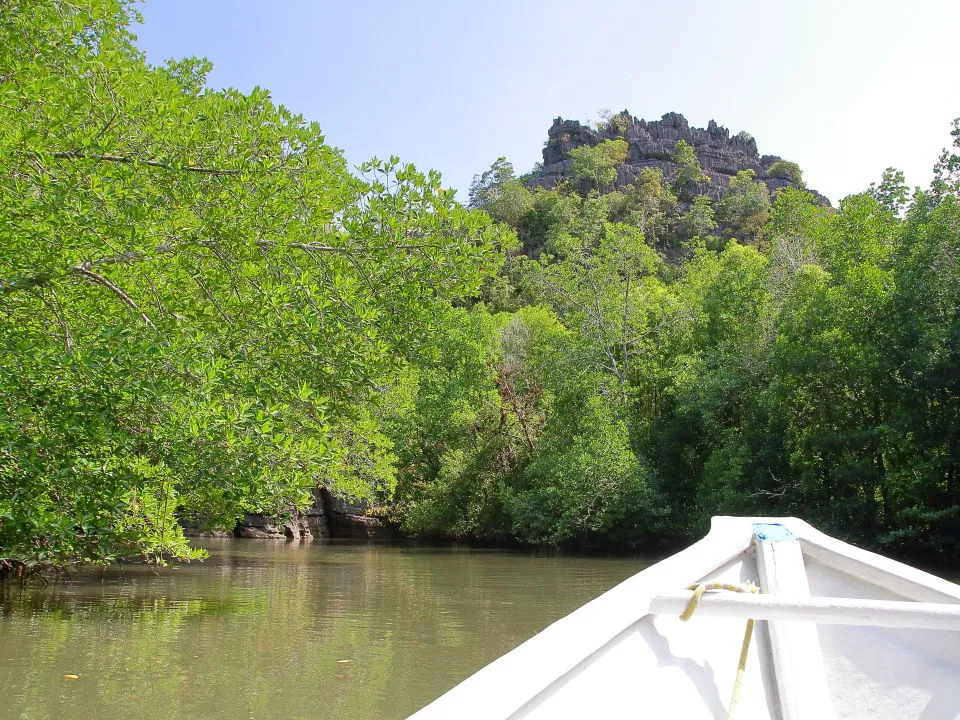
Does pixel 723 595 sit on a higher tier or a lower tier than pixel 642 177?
lower

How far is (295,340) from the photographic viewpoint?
327 inches

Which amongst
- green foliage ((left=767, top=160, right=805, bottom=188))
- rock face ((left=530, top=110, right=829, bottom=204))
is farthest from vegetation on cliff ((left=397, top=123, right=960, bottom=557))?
green foliage ((left=767, top=160, right=805, bottom=188))

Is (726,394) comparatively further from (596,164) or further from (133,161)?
(596,164)

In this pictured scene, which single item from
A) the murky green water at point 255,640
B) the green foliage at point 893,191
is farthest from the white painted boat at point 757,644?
the green foliage at point 893,191

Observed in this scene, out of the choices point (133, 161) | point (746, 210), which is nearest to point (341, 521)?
point (133, 161)

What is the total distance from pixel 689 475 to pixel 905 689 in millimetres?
25008

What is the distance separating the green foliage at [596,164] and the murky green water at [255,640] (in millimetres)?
75723

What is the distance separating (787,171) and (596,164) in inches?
897

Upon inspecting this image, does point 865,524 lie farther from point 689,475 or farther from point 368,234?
point 368,234

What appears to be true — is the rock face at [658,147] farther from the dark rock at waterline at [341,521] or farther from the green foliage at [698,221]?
the dark rock at waterline at [341,521]

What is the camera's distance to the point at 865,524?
2048 cm

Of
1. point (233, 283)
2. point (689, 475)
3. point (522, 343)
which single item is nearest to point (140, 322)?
point (233, 283)

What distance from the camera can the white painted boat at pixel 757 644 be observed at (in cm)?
224

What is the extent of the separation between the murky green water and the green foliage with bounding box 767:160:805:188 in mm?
86049
